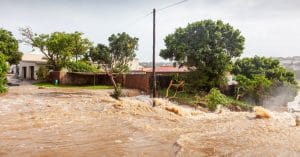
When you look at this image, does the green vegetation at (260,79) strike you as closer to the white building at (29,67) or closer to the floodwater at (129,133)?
the floodwater at (129,133)

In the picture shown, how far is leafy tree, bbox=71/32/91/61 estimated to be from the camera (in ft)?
127

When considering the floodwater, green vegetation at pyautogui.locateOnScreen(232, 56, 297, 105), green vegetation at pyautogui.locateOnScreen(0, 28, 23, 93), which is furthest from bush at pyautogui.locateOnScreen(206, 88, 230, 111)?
green vegetation at pyautogui.locateOnScreen(0, 28, 23, 93)

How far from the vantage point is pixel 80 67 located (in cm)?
3891

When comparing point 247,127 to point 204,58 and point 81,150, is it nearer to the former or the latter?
point 81,150

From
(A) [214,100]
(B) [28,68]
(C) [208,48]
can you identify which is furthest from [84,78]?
(A) [214,100]

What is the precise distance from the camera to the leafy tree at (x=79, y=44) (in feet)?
127

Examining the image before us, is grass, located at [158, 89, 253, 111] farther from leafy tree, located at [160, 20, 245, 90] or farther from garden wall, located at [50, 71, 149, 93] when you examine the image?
garden wall, located at [50, 71, 149, 93]

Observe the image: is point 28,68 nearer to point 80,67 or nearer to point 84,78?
point 80,67

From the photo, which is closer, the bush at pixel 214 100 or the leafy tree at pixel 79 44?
the bush at pixel 214 100

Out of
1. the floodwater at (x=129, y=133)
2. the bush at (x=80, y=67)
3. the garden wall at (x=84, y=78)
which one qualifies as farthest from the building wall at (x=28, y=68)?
the floodwater at (x=129, y=133)

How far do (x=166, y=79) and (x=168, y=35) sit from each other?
430 cm

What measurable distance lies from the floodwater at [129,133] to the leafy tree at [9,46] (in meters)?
19.7

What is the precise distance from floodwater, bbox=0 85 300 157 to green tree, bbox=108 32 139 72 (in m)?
16.4

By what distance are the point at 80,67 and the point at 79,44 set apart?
105 inches
